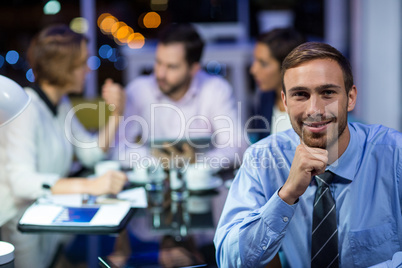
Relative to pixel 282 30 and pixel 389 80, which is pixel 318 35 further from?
pixel 282 30

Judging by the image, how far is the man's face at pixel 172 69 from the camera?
9.84ft

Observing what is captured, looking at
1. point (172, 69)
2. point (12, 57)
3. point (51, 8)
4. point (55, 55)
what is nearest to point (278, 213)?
point (55, 55)

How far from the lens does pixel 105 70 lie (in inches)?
228

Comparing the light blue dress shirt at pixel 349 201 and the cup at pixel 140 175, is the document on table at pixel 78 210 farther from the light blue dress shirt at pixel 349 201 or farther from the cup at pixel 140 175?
the light blue dress shirt at pixel 349 201

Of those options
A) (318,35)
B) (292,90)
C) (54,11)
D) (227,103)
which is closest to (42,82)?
(227,103)

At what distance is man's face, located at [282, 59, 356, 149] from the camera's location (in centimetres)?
116

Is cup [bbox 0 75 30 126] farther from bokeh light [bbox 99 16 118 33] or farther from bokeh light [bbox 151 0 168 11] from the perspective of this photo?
bokeh light [bbox 151 0 168 11]

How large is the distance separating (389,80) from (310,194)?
3.88m

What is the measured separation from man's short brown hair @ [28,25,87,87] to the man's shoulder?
1493mm

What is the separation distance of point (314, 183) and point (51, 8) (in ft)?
16.2

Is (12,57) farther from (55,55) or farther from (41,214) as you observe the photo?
(41,214)

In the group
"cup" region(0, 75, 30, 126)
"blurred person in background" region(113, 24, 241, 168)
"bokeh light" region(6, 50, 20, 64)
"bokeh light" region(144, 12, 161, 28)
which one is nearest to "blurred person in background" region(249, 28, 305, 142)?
"blurred person in background" region(113, 24, 241, 168)

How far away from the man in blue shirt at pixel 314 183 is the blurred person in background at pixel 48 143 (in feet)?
1.84

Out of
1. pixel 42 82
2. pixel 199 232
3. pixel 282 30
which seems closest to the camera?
pixel 199 232
